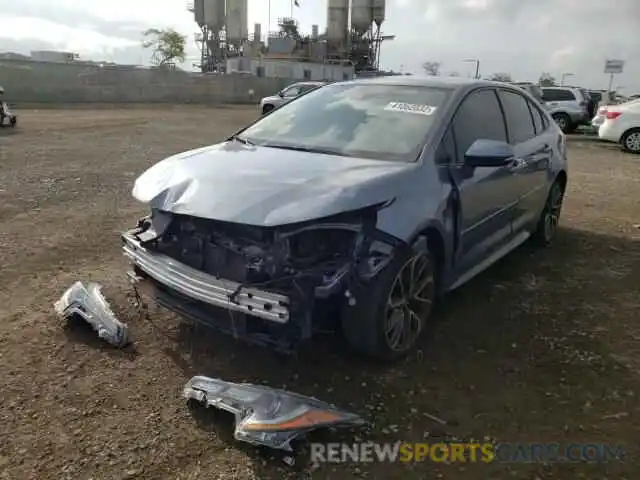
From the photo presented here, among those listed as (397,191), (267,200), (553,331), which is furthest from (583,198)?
(267,200)

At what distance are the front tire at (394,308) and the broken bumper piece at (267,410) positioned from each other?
444 mm

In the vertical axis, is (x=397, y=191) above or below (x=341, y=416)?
above

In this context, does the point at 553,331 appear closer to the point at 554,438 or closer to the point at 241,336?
the point at 554,438

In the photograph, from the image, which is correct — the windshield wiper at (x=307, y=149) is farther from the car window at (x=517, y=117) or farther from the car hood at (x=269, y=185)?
the car window at (x=517, y=117)

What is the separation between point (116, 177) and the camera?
863 centimetres

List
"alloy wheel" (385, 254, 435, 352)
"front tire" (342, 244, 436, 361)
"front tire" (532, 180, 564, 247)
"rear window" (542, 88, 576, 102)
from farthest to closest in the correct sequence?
"rear window" (542, 88, 576, 102)
"front tire" (532, 180, 564, 247)
"alloy wheel" (385, 254, 435, 352)
"front tire" (342, 244, 436, 361)

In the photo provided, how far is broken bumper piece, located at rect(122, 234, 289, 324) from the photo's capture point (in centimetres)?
271

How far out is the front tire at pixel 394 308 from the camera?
295cm

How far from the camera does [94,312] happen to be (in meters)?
3.54

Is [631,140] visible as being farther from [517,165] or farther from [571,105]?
[517,165]

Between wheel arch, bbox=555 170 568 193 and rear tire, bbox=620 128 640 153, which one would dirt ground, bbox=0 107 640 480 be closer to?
wheel arch, bbox=555 170 568 193

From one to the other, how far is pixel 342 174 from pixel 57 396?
6.18ft

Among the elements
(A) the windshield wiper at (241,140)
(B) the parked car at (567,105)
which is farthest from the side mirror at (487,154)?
(B) the parked car at (567,105)

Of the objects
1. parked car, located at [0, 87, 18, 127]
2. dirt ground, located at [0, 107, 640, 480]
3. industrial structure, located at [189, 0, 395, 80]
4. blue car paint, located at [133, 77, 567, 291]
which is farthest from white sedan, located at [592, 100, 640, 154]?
industrial structure, located at [189, 0, 395, 80]
